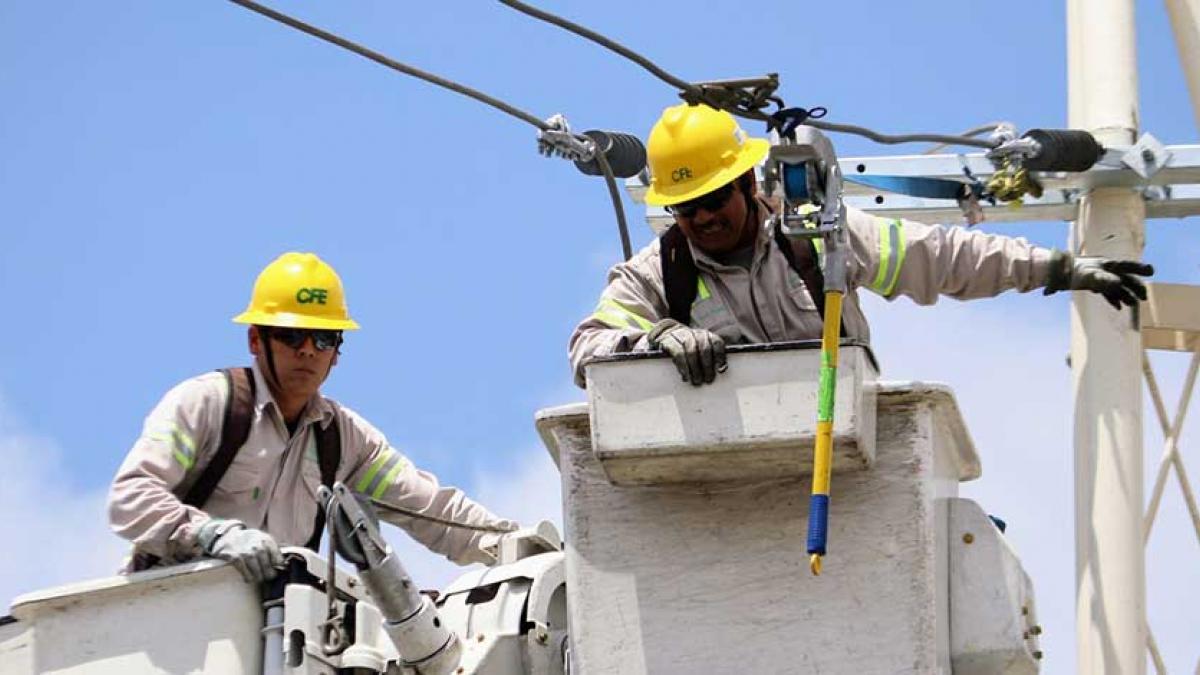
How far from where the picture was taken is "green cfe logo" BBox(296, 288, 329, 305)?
8938mm

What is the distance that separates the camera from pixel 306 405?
8.64m

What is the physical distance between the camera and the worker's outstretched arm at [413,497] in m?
8.86

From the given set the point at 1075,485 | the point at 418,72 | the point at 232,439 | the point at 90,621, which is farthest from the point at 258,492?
the point at 1075,485

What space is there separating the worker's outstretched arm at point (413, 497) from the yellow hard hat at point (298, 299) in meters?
0.34

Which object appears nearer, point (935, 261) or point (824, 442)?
point (824, 442)

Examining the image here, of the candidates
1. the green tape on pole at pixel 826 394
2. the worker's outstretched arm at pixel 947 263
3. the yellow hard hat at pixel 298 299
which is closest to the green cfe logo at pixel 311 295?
the yellow hard hat at pixel 298 299

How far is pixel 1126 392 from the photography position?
10625mm

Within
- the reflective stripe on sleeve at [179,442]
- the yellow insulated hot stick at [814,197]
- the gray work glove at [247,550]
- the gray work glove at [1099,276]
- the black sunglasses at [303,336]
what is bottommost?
the gray work glove at [247,550]

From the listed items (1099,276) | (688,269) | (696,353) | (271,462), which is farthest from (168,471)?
(1099,276)

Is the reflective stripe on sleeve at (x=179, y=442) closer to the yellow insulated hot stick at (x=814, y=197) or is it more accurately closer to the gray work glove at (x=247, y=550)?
the gray work glove at (x=247, y=550)

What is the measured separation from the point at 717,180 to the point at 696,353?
98 centimetres

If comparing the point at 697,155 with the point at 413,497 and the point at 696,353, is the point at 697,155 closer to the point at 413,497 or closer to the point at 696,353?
the point at 696,353

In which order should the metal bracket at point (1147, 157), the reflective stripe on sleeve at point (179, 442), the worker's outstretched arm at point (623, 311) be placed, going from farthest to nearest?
the metal bracket at point (1147, 157) < the reflective stripe on sleeve at point (179, 442) < the worker's outstretched arm at point (623, 311)

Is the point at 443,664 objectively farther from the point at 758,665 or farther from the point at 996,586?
the point at 996,586
